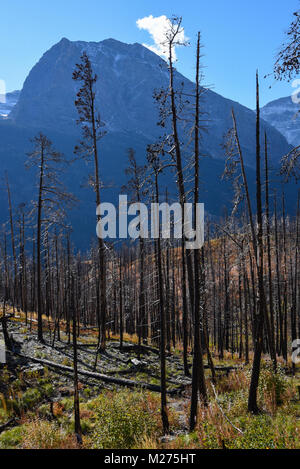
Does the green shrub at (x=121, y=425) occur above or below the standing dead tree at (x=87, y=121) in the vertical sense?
below

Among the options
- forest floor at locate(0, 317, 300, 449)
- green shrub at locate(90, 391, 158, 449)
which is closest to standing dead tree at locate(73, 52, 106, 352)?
forest floor at locate(0, 317, 300, 449)

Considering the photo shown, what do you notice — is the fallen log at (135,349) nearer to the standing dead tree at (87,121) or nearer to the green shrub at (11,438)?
the standing dead tree at (87,121)

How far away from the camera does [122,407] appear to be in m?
8.77

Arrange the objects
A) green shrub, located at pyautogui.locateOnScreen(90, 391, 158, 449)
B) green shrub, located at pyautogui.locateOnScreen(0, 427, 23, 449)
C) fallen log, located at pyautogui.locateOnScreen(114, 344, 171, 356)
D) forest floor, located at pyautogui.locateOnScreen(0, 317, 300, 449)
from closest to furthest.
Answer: forest floor, located at pyautogui.locateOnScreen(0, 317, 300, 449) → green shrub, located at pyautogui.locateOnScreen(90, 391, 158, 449) → green shrub, located at pyautogui.locateOnScreen(0, 427, 23, 449) → fallen log, located at pyautogui.locateOnScreen(114, 344, 171, 356)

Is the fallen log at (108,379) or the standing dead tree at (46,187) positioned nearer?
the fallen log at (108,379)

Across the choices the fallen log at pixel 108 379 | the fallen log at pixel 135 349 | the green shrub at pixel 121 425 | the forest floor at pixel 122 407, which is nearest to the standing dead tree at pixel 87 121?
the fallen log at pixel 108 379

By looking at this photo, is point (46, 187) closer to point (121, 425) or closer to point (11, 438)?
point (11, 438)

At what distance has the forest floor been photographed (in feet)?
25.5

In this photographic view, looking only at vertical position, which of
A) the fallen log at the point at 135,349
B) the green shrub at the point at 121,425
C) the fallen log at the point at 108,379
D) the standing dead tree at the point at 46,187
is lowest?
the fallen log at the point at 135,349

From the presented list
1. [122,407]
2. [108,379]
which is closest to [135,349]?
[108,379]

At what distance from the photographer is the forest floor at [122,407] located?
306 inches

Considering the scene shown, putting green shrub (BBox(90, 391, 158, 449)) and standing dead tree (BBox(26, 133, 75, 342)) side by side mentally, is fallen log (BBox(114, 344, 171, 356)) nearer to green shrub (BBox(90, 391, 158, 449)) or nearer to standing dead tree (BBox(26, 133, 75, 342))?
standing dead tree (BBox(26, 133, 75, 342))

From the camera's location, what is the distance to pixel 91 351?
18.7 meters
